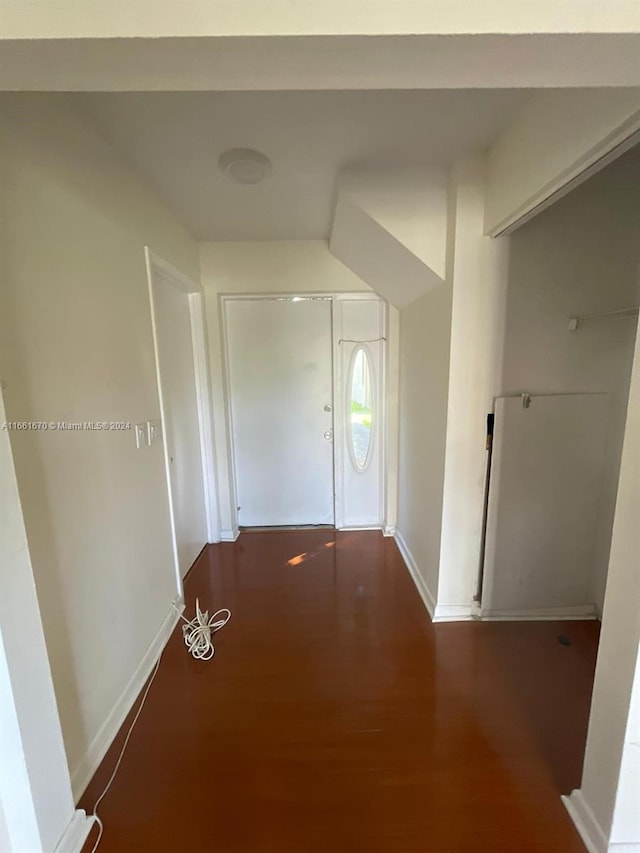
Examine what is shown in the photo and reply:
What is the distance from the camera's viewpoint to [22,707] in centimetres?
94

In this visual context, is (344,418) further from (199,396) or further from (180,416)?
(180,416)

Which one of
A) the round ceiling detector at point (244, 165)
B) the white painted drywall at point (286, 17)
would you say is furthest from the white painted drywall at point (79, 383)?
the white painted drywall at point (286, 17)

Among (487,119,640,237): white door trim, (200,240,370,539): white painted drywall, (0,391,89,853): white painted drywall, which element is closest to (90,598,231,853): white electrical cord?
(0,391,89,853): white painted drywall

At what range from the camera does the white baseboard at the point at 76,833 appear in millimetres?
1074

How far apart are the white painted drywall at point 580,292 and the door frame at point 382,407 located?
3.91ft

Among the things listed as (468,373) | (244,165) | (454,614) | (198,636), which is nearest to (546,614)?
(454,614)

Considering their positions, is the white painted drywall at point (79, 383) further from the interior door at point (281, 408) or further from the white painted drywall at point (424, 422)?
the white painted drywall at point (424, 422)

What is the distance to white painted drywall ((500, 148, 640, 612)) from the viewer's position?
1.73 m

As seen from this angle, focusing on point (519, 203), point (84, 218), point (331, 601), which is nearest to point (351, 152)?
point (519, 203)

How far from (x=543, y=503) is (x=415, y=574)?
95 cm

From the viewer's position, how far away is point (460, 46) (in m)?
0.63

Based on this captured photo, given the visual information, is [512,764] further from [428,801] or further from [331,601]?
[331,601]

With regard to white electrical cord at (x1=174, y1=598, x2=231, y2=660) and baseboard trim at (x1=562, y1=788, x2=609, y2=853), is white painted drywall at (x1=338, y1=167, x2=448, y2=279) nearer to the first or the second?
baseboard trim at (x1=562, y1=788, x2=609, y2=853)

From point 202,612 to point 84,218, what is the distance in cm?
209
